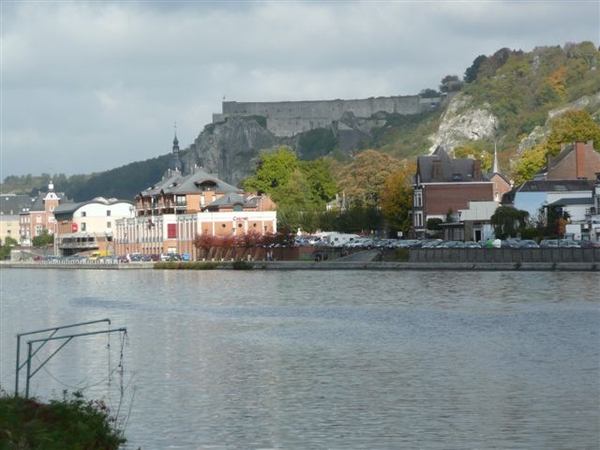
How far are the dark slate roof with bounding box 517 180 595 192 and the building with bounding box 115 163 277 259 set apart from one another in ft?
93.6

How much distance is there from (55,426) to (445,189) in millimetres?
89358

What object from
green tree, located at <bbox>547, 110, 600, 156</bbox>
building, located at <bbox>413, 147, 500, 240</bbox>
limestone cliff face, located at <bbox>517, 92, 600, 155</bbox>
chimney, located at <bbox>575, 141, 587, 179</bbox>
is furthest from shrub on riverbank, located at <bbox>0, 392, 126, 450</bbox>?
limestone cliff face, located at <bbox>517, 92, 600, 155</bbox>

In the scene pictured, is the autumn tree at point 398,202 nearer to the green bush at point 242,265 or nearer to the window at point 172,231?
the green bush at point 242,265

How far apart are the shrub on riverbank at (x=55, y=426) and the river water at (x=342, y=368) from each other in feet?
6.12

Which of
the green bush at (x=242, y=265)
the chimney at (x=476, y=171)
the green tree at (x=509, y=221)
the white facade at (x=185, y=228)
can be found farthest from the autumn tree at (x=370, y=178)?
the green tree at (x=509, y=221)

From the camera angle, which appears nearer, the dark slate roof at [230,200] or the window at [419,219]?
the window at [419,219]

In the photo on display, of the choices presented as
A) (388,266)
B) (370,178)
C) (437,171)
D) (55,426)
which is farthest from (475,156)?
(55,426)

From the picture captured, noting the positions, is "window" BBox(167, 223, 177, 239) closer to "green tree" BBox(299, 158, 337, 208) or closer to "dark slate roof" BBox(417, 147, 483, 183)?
"green tree" BBox(299, 158, 337, 208)

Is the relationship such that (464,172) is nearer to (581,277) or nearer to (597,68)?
(581,277)

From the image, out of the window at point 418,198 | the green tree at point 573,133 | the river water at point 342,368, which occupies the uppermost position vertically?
the green tree at point 573,133

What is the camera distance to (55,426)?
21.2 metres

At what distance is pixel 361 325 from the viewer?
48094 millimetres

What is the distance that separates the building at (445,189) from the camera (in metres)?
108

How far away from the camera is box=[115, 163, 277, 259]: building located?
12550cm
